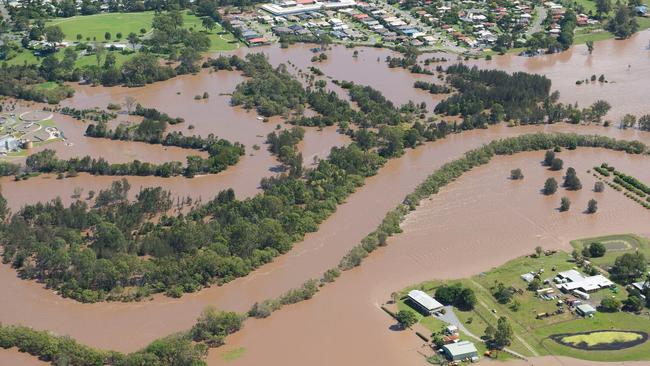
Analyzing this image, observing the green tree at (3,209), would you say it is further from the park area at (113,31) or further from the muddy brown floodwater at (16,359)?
the park area at (113,31)

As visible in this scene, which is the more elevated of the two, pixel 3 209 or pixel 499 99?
pixel 499 99

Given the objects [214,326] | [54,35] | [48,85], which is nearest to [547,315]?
[214,326]

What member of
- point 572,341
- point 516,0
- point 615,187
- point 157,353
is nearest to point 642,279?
point 572,341

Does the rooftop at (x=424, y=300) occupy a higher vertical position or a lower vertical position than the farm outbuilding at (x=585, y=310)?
lower

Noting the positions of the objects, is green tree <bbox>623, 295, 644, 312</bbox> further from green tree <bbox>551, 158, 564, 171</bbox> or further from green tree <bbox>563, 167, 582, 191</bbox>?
green tree <bbox>551, 158, 564, 171</bbox>

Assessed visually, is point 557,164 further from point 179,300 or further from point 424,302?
point 179,300

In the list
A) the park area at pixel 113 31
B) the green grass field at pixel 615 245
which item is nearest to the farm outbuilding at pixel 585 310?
the green grass field at pixel 615 245
